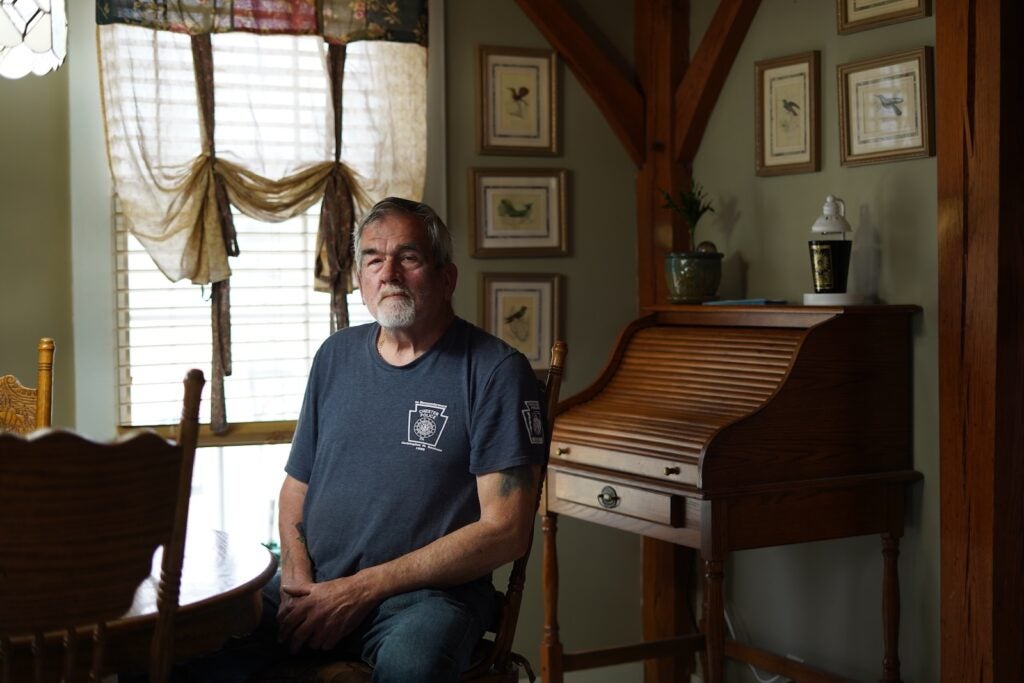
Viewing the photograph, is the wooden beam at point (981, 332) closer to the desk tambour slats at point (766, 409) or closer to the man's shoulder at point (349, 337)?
the desk tambour slats at point (766, 409)

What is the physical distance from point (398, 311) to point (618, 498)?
42.2 inches

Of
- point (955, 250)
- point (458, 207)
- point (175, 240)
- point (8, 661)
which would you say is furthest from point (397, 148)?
point (8, 661)

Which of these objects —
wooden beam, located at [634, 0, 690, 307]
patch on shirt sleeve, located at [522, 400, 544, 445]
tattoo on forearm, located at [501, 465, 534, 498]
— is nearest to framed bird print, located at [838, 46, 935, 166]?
wooden beam, located at [634, 0, 690, 307]

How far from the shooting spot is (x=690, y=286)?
372 centimetres

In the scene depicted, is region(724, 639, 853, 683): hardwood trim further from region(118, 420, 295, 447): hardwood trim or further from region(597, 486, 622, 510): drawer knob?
region(118, 420, 295, 447): hardwood trim

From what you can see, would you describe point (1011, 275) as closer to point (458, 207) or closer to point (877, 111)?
point (877, 111)

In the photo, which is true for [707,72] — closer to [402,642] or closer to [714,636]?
[714,636]

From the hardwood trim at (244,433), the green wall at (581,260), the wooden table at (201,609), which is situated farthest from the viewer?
the green wall at (581,260)

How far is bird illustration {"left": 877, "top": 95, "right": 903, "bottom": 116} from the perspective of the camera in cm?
325

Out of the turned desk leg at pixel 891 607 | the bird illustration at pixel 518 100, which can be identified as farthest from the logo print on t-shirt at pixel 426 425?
the bird illustration at pixel 518 100

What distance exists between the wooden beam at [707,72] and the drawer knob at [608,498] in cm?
132

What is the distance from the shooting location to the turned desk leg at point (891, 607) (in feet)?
10.6

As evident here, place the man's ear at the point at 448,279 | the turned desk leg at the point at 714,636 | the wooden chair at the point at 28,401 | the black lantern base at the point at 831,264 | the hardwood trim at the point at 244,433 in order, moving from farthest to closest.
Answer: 1. the hardwood trim at the point at 244,433
2. the black lantern base at the point at 831,264
3. the turned desk leg at the point at 714,636
4. the wooden chair at the point at 28,401
5. the man's ear at the point at 448,279

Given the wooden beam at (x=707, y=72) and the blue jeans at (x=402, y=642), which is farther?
the wooden beam at (x=707, y=72)
